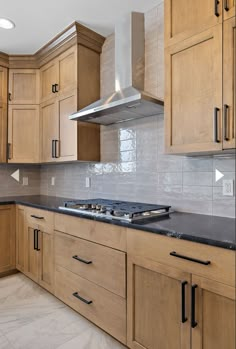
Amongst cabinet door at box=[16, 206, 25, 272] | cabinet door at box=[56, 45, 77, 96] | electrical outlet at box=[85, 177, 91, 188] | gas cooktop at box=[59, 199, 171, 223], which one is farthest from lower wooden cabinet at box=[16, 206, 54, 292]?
cabinet door at box=[56, 45, 77, 96]

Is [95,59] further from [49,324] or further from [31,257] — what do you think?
[49,324]

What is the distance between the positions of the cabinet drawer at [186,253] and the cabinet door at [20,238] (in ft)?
5.31

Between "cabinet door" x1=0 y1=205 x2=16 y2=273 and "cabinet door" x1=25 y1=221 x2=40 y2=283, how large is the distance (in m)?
0.28

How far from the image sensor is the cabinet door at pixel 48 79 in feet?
9.40

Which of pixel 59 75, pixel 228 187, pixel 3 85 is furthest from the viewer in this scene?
pixel 3 85

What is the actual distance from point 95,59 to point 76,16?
480 mm

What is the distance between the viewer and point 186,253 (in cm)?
131

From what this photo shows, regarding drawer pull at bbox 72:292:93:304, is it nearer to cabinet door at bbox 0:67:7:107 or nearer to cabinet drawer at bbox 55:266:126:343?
cabinet drawer at bbox 55:266:126:343

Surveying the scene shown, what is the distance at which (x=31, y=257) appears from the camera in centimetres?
266

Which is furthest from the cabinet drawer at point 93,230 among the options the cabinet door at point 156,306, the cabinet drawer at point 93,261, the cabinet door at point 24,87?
the cabinet door at point 24,87

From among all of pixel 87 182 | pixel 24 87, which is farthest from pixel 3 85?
pixel 87 182

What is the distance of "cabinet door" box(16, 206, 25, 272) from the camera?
9.15 feet

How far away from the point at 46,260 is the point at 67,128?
133 cm

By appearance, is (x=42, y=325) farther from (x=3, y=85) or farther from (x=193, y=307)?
(x=3, y=85)
